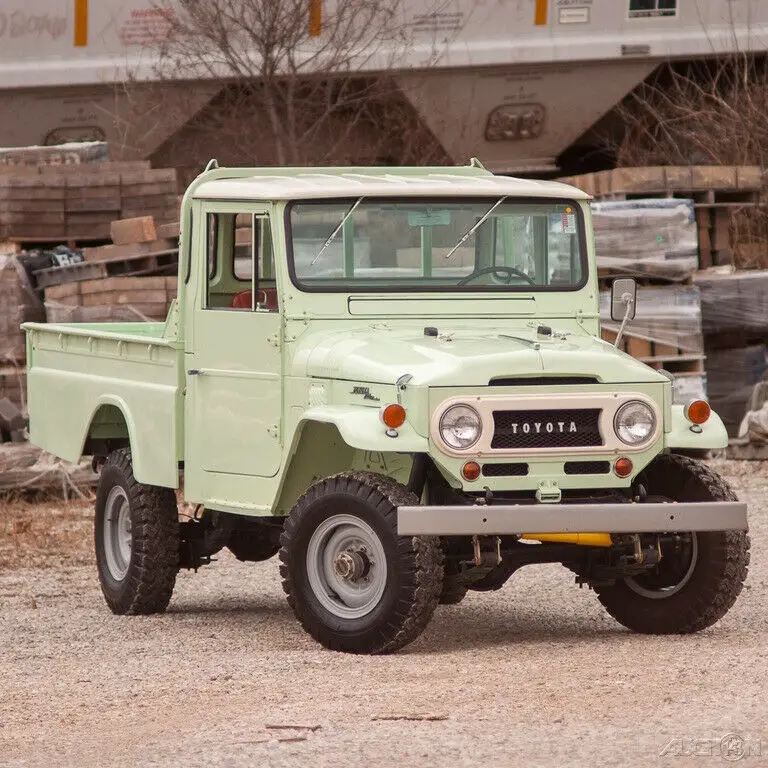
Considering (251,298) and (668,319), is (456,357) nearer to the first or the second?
(251,298)

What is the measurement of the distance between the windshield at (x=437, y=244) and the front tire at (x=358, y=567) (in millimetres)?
1198

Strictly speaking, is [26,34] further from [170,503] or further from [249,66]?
[170,503]

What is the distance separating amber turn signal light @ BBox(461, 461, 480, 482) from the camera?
768cm

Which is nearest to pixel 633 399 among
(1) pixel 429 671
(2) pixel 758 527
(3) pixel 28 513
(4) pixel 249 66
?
(1) pixel 429 671

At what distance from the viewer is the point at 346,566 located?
779 centimetres

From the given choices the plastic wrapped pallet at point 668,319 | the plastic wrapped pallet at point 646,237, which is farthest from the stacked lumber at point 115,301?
the plastic wrapped pallet at point 668,319

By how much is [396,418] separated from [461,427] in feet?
0.93

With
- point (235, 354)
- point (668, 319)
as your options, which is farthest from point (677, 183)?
point (235, 354)

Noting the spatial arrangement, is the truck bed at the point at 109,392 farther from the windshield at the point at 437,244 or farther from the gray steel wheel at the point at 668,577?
the gray steel wheel at the point at 668,577

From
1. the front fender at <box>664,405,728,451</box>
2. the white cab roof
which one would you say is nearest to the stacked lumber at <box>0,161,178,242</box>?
the white cab roof

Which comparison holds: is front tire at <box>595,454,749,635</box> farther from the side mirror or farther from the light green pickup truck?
the side mirror

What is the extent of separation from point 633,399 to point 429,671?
4.78 feet

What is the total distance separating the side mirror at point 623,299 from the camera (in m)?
8.62

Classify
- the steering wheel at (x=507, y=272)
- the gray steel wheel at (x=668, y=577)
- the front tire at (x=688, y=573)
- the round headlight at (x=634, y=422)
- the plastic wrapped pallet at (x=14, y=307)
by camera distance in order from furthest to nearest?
the plastic wrapped pallet at (x=14, y=307) < the steering wheel at (x=507, y=272) < the gray steel wheel at (x=668, y=577) < the front tire at (x=688, y=573) < the round headlight at (x=634, y=422)
